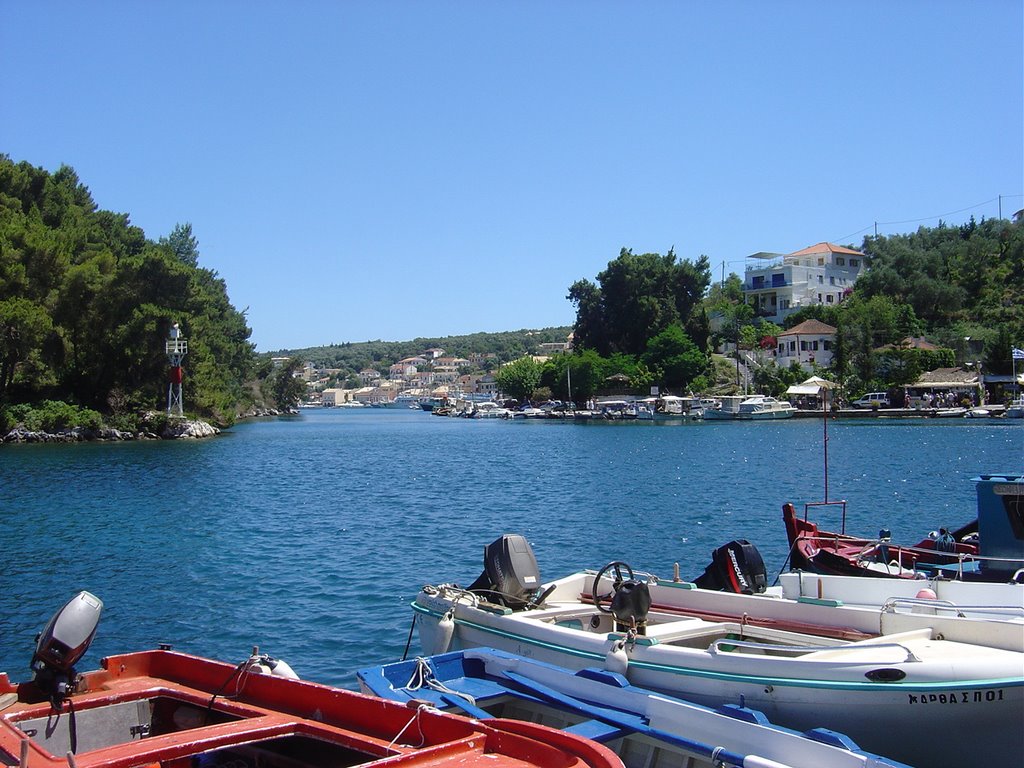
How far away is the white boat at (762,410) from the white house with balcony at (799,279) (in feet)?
82.8

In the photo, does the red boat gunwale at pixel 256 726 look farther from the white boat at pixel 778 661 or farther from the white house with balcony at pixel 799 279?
the white house with balcony at pixel 799 279

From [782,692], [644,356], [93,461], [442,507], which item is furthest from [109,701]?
[644,356]

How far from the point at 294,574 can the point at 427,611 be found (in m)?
9.24

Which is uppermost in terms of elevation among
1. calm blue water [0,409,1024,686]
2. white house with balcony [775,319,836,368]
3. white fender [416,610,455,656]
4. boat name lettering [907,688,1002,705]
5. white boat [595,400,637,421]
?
white house with balcony [775,319,836,368]

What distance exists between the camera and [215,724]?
7.83 metres

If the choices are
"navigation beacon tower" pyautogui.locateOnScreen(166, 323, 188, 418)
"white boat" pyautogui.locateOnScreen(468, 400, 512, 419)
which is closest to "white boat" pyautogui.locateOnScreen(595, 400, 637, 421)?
"white boat" pyautogui.locateOnScreen(468, 400, 512, 419)

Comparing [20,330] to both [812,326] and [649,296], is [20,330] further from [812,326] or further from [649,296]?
[812,326]

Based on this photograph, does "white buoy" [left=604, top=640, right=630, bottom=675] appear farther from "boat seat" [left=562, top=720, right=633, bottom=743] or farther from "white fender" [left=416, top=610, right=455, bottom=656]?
"white fender" [left=416, top=610, right=455, bottom=656]

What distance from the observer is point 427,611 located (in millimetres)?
12688

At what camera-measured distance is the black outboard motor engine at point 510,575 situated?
12.4m

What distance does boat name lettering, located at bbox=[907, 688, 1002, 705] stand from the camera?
27.0ft

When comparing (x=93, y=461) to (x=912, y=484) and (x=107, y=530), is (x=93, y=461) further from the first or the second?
(x=912, y=484)

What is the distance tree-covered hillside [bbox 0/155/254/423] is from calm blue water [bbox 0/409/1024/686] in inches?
327

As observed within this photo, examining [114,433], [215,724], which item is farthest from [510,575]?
[114,433]
